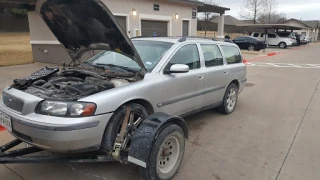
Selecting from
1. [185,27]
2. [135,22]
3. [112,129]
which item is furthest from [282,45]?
[112,129]

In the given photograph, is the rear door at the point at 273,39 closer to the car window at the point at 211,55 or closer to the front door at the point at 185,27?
the front door at the point at 185,27

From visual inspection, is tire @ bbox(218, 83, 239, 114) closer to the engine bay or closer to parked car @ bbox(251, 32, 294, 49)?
the engine bay

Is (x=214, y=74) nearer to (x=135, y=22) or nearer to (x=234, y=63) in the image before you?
(x=234, y=63)

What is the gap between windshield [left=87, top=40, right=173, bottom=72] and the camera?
394 cm

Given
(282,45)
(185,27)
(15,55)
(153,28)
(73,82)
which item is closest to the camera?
(73,82)

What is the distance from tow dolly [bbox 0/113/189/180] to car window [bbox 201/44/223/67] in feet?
6.34

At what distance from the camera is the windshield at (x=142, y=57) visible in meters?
3.94

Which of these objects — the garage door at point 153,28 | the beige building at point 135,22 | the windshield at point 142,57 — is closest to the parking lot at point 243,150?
the windshield at point 142,57

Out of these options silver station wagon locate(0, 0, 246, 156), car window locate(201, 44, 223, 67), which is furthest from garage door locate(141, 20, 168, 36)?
silver station wagon locate(0, 0, 246, 156)

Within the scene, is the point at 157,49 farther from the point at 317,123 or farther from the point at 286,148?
the point at 317,123

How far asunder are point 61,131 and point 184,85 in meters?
2.08

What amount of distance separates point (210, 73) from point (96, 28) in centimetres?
230

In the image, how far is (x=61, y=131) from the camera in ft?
8.66

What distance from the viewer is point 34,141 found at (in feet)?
9.14
